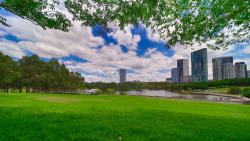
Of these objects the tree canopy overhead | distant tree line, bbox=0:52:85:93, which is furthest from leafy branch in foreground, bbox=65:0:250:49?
distant tree line, bbox=0:52:85:93

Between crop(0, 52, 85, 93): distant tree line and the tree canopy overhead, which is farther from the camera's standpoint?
crop(0, 52, 85, 93): distant tree line

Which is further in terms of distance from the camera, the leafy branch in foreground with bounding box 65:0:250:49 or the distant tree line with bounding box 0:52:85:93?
the distant tree line with bounding box 0:52:85:93

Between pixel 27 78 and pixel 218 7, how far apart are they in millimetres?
84649

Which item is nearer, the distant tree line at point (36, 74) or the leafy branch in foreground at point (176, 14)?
the leafy branch in foreground at point (176, 14)

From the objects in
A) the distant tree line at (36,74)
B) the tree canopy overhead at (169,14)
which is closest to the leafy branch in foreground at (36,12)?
the tree canopy overhead at (169,14)

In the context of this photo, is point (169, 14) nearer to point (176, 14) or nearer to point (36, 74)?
point (176, 14)

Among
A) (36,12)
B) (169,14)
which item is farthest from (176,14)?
(36,12)

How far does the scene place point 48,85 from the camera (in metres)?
86.8

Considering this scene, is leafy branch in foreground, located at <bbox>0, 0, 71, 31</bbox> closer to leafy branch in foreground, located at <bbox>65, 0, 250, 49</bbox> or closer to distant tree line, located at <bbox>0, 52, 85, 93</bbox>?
leafy branch in foreground, located at <bbox>65, 0, 250, 49</bbox>

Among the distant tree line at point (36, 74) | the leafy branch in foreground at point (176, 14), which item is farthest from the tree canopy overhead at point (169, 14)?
the distant tree line at point (36, 74)

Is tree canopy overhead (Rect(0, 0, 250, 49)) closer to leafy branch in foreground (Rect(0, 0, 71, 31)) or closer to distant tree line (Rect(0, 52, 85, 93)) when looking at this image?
leafy branch in foreground (Rect(0, 0, 71, 31))

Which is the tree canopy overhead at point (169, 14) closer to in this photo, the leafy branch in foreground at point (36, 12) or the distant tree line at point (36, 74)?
the leafy branch in foreground at point (36, 12)

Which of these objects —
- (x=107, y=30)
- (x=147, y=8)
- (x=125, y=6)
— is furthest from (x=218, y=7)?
(x=107, y=30)

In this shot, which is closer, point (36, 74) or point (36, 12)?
point (36, 12)
